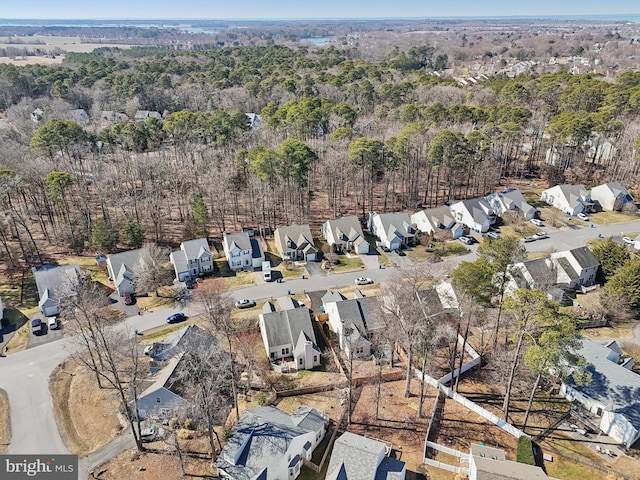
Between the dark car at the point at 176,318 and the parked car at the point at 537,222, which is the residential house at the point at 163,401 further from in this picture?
the parked car at the point at 537,222

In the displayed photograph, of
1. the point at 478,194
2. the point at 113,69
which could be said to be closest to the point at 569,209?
the point at 478,194

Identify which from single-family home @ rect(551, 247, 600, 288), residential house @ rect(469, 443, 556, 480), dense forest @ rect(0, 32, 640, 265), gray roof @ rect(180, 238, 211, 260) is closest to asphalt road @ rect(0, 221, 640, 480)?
gray roof @ rect(180, 238, 211, 260)

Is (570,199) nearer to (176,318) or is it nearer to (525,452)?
(525,452)

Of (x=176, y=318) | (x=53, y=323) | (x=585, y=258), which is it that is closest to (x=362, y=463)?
(x=176, y=318)

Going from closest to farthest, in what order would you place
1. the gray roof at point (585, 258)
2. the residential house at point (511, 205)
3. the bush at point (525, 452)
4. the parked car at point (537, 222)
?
the bush at point (525, 452) → the gray roof at point (585, 258) → the parked car at point (537, 222) → the residential house at point (511, 205)

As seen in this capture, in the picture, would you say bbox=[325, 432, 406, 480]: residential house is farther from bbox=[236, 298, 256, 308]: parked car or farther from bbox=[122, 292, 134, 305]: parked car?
bbox=[122, 292, 134, 305]: parked car

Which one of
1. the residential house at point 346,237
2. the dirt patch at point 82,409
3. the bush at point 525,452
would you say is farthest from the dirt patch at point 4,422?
the residential house at point 346,237

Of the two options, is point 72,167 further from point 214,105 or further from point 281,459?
point 281,459
